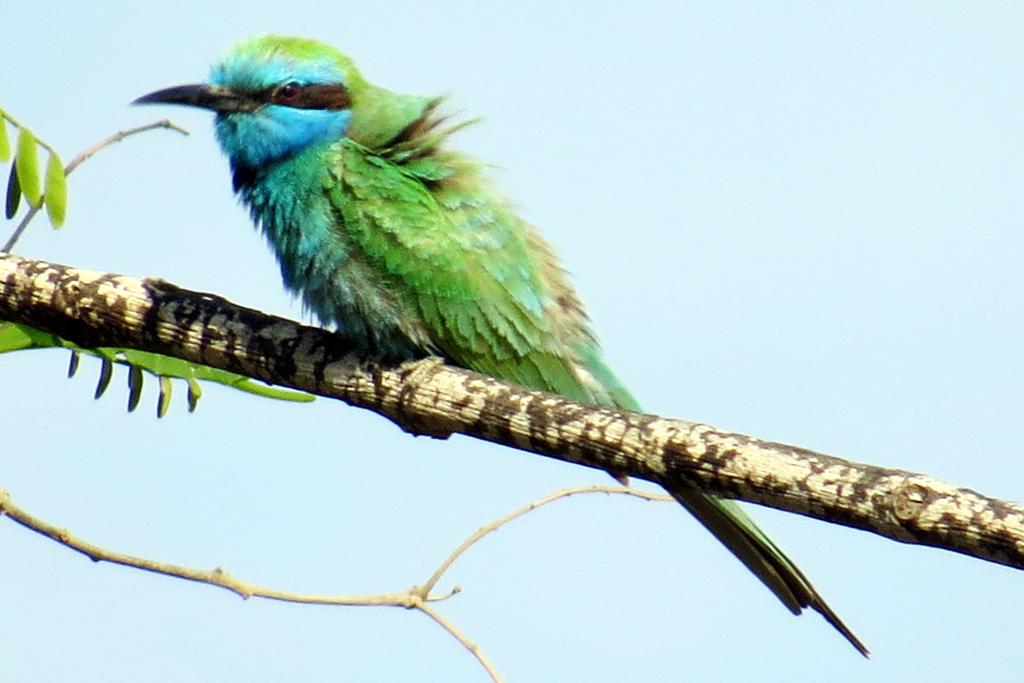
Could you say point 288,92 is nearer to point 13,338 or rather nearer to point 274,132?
point 274,132

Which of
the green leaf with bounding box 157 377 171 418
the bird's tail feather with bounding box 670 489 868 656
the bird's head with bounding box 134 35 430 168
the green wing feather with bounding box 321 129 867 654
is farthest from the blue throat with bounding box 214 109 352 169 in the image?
the bird's tail feather with bounding box 670 489 868 656

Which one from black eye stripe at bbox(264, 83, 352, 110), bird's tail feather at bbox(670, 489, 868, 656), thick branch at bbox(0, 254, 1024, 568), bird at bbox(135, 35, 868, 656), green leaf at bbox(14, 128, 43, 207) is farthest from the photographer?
black eye stripe at bbox(264, 83, 352, 110)

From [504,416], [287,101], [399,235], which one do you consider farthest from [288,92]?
[504,416]

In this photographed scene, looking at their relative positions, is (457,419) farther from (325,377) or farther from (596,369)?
(596,369)

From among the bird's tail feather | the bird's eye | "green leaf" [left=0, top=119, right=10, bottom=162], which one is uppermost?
the bird's eye

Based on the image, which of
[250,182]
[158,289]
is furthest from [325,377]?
[250,182]

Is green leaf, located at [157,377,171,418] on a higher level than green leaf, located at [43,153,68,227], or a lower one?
lower

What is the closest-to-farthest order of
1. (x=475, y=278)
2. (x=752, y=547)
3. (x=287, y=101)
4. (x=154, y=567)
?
(x=154, y=567) → (x=752, y=547) → (x=475, y=278) → (x=287, y=101)

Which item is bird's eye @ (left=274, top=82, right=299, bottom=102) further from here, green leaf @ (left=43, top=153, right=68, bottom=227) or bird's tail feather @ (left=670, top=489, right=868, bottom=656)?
bird's tail feather @ (left=670, top=489, right=868, bottom=656)
